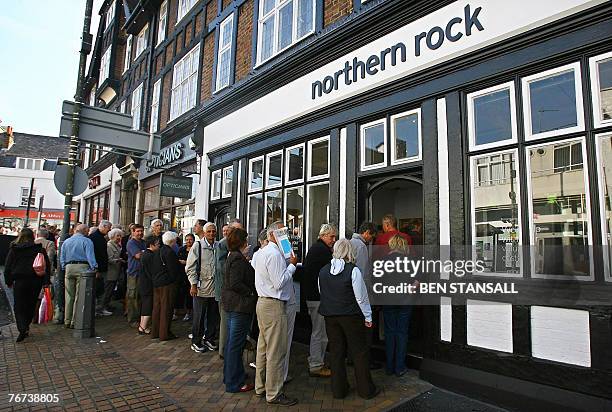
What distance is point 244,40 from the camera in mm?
9398

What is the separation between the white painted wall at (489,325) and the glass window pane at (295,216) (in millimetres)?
3352

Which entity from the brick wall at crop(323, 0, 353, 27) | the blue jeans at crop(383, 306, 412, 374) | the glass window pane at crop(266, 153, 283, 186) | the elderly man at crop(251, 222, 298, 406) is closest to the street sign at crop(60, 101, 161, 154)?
the glass window pane at crop(266, 153, 283, 186)

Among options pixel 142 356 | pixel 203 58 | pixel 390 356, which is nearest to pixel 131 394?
pixel 142 356

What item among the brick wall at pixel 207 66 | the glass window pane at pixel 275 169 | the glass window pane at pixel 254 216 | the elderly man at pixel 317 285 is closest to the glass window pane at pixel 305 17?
the glass window pane at pixel 275 169

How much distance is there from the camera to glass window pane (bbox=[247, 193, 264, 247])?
837 cm

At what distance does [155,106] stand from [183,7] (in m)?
3.64

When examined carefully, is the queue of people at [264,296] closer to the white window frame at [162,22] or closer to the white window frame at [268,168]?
the white window frame at [268,168]

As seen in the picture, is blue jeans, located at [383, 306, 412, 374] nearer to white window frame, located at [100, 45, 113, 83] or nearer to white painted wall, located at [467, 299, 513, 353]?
white painted wall, located at [467, 299, 513, 353]

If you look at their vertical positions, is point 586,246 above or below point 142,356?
above

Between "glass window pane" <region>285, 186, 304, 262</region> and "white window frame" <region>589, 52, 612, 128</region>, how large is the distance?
452cm

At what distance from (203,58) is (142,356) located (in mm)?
8841

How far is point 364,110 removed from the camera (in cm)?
595

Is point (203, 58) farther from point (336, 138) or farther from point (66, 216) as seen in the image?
point (336, 138)

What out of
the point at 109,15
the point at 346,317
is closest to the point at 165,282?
the point at 346,317
